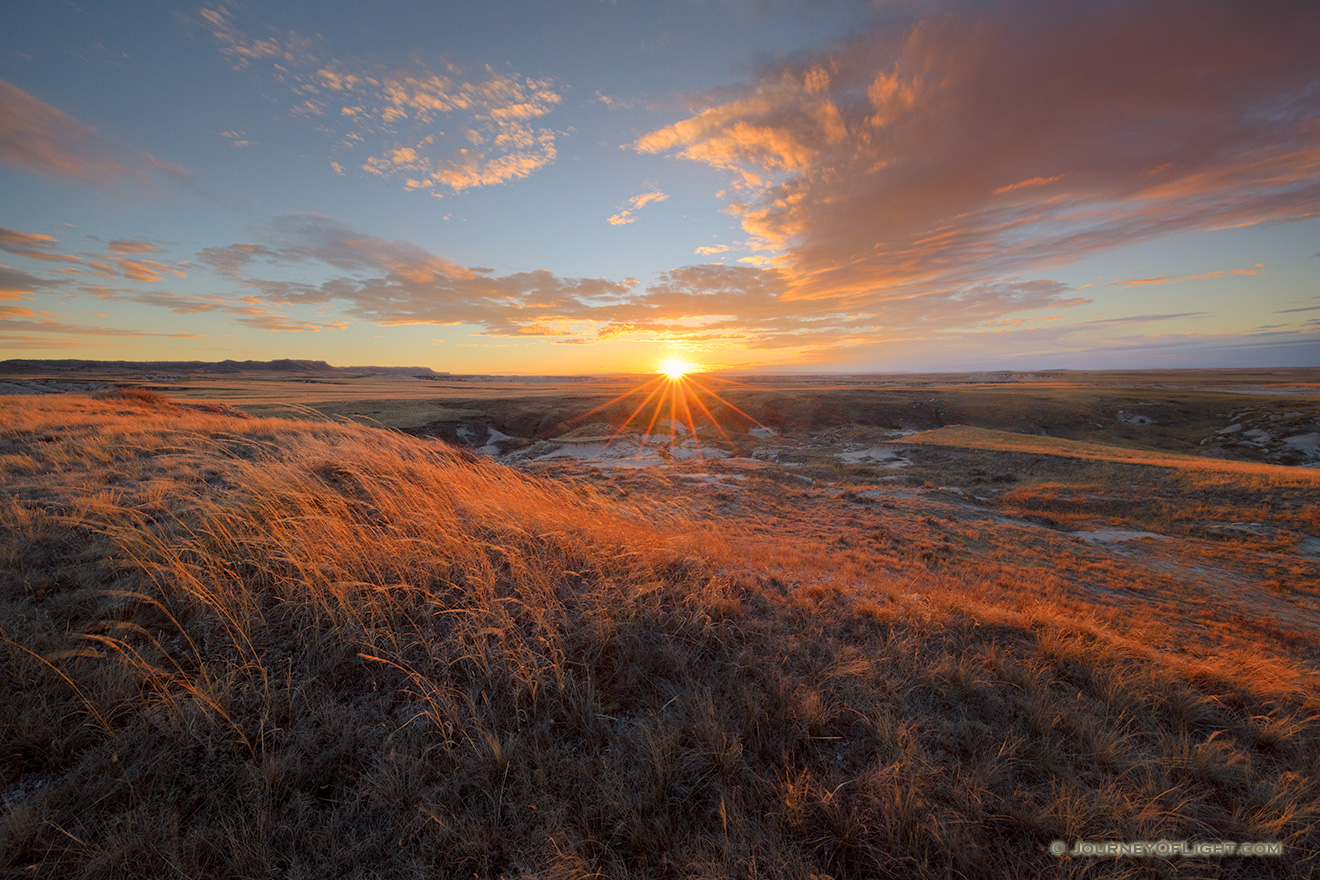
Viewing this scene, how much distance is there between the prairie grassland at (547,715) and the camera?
2.28 metres

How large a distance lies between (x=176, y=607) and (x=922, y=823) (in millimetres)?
5522

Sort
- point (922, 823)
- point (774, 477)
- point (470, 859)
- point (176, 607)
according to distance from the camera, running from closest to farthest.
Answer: point (470, 859), point (922, 823), point (176, 607), point (774, 477)

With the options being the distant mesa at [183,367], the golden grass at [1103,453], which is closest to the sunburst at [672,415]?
the golden grass at [1103,453]

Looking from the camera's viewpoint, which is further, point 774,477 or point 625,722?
point 774,477

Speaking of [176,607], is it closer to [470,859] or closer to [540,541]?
[540,541]

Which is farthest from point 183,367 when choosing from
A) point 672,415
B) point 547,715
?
point 547,715

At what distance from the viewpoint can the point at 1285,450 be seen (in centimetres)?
2972

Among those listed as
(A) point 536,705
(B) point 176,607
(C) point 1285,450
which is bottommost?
(C) point 1285,450

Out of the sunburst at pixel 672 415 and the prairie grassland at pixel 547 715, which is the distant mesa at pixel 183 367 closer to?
the sunburst at pixel 672 415

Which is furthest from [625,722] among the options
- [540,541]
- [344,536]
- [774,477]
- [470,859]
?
[774,477]

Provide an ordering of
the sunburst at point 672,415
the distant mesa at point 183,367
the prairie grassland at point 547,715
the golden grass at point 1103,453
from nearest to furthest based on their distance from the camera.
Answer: the prairie grassland at point 547,715
the golden grass at point 1103,453
the sunburst at point 672,415
the distant mesa at point 183,367

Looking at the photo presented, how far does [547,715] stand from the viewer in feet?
9.74

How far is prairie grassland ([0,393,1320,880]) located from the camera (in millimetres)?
2279

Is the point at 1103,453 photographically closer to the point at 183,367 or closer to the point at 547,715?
the point at 547,715
